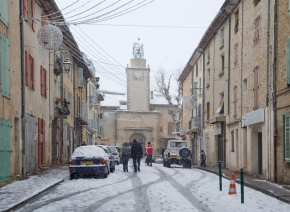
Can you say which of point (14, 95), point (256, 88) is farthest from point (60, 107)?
point (256, 88)

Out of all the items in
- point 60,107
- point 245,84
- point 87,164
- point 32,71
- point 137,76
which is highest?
point 137,76

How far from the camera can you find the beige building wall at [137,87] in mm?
79125

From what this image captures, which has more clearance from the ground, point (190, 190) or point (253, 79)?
point (253, 79)

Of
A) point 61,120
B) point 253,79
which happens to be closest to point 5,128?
point 253,79

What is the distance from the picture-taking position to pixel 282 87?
57.3 ft

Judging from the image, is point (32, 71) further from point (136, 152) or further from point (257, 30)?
point (257, 30)

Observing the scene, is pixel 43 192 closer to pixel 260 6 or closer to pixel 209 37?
pixel 260 6

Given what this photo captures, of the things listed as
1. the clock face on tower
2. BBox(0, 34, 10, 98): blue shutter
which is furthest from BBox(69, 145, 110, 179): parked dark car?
the clock face on tower

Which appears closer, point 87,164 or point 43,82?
point 87,164

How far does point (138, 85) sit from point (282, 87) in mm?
62768

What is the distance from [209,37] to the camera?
33969 millimetres

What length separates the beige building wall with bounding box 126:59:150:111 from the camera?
79.1 m

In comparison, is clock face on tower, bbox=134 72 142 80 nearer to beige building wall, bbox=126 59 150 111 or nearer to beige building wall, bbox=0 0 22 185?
beige building wall, bbox=126 59 150 111

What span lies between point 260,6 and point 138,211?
540 inches
